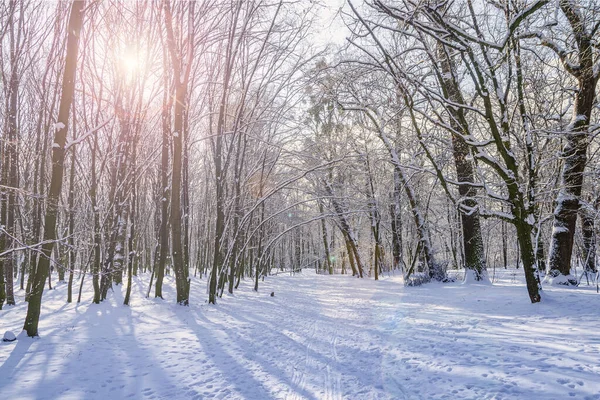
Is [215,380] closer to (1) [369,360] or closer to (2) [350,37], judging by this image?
(1) [369,360]

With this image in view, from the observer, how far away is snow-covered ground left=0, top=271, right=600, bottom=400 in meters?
3.76

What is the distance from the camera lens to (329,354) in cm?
531

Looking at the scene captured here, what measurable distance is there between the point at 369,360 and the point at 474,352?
1.38 metres

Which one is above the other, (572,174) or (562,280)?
(572,174)

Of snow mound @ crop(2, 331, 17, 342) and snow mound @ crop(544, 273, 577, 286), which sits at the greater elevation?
snow mound @ crop(544, 273, 577, 286)

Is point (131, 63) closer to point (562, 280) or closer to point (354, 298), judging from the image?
point (354, 298)

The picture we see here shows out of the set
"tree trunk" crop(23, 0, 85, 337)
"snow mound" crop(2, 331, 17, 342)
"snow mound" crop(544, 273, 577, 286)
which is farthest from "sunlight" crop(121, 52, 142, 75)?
"snow mound" crop(544, 273, 577, 286)

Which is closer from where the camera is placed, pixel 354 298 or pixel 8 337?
pixel 8 337

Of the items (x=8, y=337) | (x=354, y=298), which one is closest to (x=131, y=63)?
(x=8, y=337)

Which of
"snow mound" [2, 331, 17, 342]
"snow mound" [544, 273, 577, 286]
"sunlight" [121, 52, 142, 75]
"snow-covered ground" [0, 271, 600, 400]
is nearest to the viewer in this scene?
"snow-covered ground" [0, 271, 600, 400]

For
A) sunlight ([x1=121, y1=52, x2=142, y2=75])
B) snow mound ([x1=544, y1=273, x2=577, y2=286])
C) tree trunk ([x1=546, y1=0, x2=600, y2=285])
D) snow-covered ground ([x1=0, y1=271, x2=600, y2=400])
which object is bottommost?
snow-covered ground ([x1=0, y1=271, x2=600, y2=400])

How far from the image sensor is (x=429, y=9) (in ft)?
20.6

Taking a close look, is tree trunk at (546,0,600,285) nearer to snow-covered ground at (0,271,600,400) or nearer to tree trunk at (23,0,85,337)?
snow-covered ground at (0,271,600,400)

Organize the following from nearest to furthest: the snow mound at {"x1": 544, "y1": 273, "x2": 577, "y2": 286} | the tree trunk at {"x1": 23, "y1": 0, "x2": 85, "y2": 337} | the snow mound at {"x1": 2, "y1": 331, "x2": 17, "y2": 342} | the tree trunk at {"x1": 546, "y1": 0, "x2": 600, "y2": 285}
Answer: the snow mound at {"x1": 2, "y1": 331, "x2": 17, "y2": 342}
the tree trunk at {"x1": 23, "y1": 0, "x2": 85, "y2": 337}
the tree trunk at {"x1": 546, "y1": 0, "x2": 600, "y2": 285}
the snow mound at {"x1": 544, "y1": 273, "x2": 577, "y2": 286}
